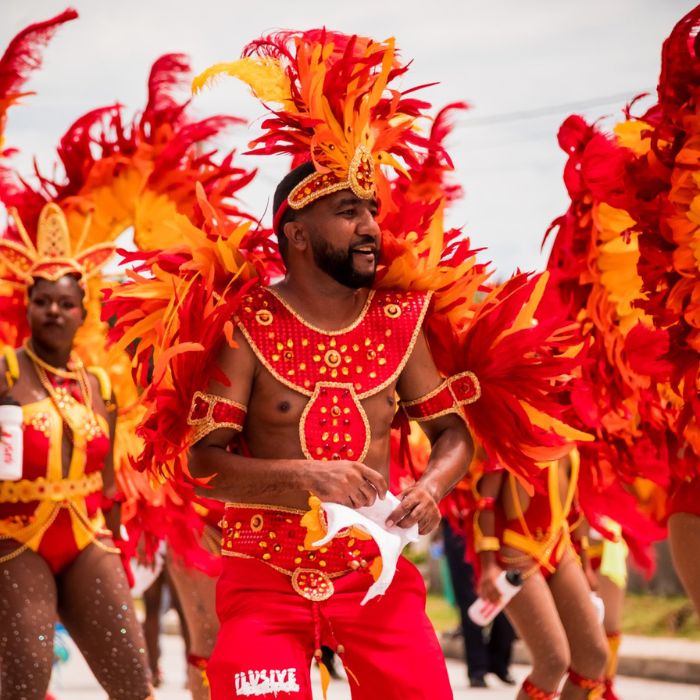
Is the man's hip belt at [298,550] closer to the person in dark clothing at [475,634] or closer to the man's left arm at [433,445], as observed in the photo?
the man's left arm at [433,445]

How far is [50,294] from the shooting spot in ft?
24.3

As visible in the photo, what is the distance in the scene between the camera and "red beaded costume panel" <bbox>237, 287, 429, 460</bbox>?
15.9 feet

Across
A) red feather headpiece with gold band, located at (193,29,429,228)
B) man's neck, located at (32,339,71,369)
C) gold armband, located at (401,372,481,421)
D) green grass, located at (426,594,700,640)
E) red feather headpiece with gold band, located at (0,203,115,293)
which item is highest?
red feather headpiece with gold band, located at (193,29,429,228)

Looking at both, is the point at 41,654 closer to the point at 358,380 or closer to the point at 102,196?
the point at 358,380

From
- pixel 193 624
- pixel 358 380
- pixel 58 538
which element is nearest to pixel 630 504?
pixel 193 624

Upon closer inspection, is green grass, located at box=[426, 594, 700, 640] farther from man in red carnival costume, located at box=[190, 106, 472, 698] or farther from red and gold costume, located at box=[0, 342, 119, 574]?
man in red carnival costume, located at box=[190, 106, 472, 698]

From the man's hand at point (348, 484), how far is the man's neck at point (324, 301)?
0.64 metres

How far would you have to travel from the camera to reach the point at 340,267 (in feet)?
16.1

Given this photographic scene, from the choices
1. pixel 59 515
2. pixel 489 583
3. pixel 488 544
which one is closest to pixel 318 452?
pixel 59 515

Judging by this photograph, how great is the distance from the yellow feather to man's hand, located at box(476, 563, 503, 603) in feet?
9.95

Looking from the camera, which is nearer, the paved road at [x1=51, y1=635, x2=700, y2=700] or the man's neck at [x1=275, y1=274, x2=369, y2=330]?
the man's neck at [x1=275, y1=274, x2=369, y2=330]

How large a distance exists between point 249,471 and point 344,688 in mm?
7079

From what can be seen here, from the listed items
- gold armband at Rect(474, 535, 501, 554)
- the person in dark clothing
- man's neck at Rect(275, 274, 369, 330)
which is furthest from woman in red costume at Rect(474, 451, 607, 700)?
the person in dark clothing

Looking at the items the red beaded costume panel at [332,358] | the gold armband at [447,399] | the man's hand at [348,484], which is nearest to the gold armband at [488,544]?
the gold armband at [447,399]
